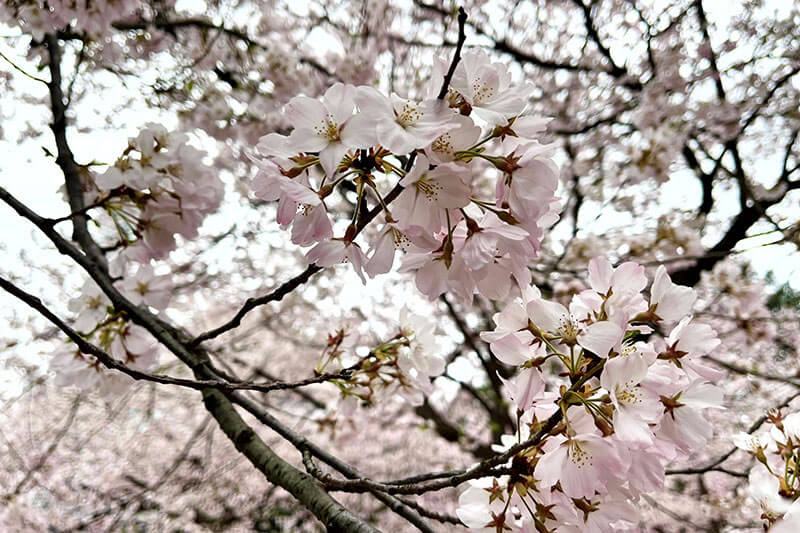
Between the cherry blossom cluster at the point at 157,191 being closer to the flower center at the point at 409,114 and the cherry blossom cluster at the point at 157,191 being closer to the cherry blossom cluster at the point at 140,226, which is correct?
the cherry blossom cluster at the point at 140,226

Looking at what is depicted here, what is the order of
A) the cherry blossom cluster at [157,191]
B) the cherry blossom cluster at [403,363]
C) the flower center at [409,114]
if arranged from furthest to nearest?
the cherry blossom cluster at [403,363] < the cherry blossom cluster at [157,191] < the flower center at [409,114]

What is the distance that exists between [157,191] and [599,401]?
43.0 inches

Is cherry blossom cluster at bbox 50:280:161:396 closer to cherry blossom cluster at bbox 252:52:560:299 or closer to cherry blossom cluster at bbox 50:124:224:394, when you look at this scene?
cherry blossom cluster at bbox 50:124:224:394

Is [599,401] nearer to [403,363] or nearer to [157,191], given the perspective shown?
[403,363]

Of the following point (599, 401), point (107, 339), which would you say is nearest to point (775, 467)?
point (599, 401)

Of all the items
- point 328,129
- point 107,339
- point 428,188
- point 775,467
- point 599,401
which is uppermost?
point 107,339

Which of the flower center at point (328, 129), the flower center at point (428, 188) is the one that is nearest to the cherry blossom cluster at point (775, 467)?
the flower center at point (428, 188)

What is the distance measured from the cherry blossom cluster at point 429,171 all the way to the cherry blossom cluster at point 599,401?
13cm

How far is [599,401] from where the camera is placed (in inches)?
26.8

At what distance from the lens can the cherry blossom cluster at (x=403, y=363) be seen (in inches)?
53.0

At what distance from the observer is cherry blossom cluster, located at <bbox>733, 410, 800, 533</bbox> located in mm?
901

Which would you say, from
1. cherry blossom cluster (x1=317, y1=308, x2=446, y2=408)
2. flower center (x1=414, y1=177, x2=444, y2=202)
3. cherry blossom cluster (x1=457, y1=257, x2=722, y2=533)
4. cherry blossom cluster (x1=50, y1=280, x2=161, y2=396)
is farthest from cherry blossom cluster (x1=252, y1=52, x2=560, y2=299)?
cherry blossom cluster (x1=50, y1=280, x2=161, y2=396)

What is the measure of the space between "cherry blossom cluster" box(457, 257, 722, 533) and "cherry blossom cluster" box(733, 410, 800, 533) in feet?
0.97

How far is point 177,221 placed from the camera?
1.27 m
